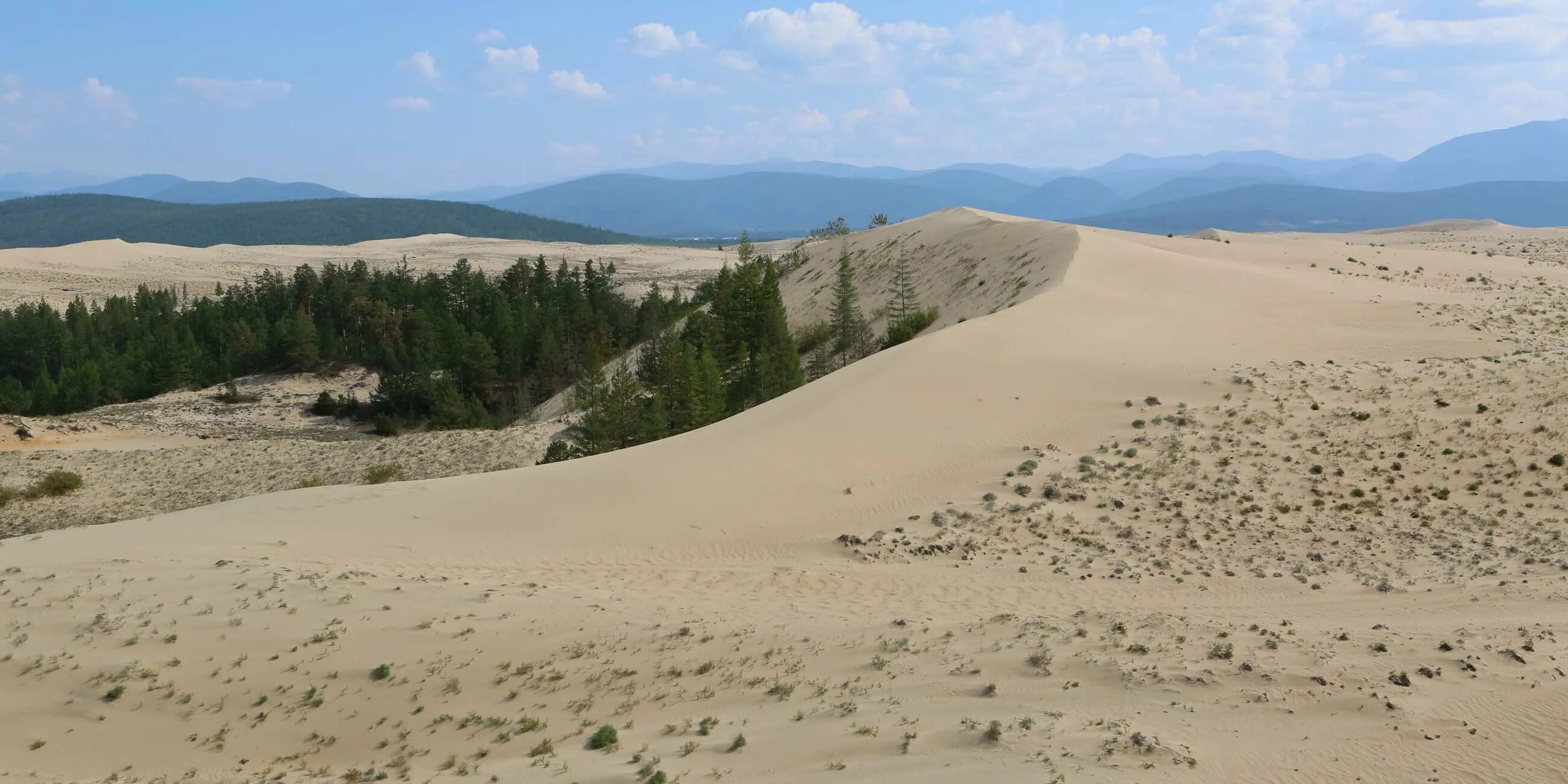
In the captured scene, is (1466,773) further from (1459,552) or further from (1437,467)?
(1437,467)

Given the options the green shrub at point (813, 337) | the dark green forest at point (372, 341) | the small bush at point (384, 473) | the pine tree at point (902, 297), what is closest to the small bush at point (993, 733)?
the small bush at point (384, 473)

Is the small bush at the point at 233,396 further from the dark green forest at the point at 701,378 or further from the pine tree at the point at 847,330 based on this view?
the pine tree at the point at 847,330

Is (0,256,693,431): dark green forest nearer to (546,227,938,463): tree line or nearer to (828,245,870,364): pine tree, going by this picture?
(546,227,938,463): tree line

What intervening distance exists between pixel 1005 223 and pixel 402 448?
34.4m

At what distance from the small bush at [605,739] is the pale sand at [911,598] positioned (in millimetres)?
151

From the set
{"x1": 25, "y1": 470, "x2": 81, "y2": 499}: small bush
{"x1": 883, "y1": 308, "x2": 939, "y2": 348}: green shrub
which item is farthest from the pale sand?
{"x1": 883, "y1": 308, "x2": 939, "y2": 348}: green shrub

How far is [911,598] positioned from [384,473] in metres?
20.4

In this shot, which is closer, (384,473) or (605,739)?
(605,739)

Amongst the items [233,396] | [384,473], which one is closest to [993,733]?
[384,473]

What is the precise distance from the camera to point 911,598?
1357 centimetres

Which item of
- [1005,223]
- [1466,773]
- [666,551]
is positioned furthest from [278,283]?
[1466,773]

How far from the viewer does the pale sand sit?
9.04m

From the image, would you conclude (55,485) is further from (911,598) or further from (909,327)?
(909,327)

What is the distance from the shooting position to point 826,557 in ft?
51.0
